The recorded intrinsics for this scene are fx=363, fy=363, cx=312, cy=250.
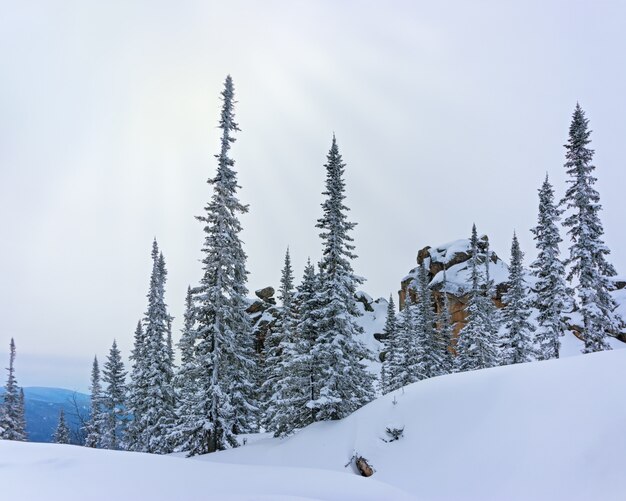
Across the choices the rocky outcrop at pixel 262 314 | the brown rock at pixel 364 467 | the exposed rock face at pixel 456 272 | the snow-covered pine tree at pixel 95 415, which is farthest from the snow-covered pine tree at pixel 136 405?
the exposed rock face at pixel 456 272

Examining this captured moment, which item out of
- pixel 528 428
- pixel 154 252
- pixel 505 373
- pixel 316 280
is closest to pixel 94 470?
pixel 528 428

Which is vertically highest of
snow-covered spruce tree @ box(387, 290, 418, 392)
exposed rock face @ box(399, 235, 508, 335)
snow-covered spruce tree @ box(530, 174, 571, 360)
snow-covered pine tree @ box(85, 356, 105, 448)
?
exposed rock face @ box(399, 235, 508, 335)

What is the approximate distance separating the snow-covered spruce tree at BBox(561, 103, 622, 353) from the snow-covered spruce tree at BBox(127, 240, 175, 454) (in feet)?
96.9

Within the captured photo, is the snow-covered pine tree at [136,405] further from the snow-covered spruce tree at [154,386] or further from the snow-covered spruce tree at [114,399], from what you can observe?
the snow-covered spruce tree at [114,399]

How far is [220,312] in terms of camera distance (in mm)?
19656

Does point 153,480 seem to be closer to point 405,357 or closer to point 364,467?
point 364,467

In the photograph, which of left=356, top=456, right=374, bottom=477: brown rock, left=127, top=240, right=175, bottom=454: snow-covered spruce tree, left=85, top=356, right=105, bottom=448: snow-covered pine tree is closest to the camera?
left=356, top=456, right=374, bottom=477: brown rock

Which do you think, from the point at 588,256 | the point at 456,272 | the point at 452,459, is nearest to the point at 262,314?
the point at 456,272

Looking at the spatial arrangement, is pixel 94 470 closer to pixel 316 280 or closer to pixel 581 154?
pixel 316 280

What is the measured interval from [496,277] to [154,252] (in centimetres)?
5113

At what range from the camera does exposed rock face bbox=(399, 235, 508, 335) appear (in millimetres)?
55469

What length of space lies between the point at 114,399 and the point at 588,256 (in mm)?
45636

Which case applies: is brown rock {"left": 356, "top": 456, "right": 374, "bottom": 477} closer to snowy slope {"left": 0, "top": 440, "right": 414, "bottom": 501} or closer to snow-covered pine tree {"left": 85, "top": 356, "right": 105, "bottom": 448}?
snowy slope {"left": 0, "top": 440, "right": 414, "bottom": 501}

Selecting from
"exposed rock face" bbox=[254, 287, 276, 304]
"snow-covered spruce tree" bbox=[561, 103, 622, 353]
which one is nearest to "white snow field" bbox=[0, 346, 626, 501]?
"snow-covered spruce tree" bbox=[561, 103, 622, 353]
